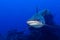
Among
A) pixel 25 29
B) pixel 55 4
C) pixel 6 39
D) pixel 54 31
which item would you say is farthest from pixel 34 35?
pixel 55 4

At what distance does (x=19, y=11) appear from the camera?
1.58 metres

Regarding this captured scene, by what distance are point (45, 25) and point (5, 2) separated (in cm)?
65

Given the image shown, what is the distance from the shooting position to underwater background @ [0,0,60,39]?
1.53m

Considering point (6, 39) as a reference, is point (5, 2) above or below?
above

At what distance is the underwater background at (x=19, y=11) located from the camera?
1.53 m

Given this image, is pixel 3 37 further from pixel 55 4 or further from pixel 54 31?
pixel 55 4

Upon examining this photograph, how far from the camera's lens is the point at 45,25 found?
1.48 m

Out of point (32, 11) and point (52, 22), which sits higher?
point (32, 11)

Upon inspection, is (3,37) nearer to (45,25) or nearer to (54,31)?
(45,25)

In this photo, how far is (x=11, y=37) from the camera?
153cm

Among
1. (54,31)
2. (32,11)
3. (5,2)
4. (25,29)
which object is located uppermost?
(5,2)

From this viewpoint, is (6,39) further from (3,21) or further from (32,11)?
(32,11)

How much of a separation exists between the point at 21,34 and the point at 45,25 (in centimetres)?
36

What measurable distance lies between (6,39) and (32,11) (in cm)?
54
